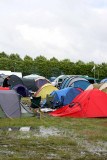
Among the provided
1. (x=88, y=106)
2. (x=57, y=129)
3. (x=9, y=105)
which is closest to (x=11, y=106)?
(x=9, y=105)

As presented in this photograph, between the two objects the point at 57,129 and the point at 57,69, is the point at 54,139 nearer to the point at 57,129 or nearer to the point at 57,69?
the point at 57,129

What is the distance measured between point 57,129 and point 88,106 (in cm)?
290

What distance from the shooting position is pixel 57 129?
8.47 metres

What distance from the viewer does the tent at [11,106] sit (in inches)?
405

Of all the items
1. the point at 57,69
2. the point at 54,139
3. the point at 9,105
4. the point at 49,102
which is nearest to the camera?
the point at 54,139

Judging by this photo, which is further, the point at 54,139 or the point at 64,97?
the point at 64,97

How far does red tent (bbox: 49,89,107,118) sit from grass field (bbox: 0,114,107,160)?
0.65 metres

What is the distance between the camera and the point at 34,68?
54531 mm

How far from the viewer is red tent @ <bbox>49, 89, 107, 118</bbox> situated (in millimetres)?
10872

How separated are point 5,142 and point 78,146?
6.36 ft

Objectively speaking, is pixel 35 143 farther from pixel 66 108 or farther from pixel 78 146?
pixel 66 108

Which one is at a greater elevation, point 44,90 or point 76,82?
point 76,82

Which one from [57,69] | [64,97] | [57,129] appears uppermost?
[57,69]

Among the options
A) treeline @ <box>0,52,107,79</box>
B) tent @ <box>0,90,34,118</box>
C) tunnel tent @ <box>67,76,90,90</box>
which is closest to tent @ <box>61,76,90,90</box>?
tunnel tent @ <box>67,76,90,90</box>
